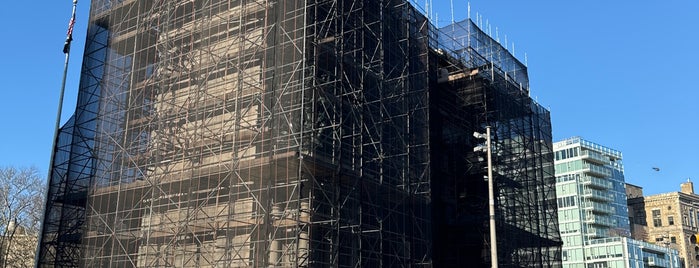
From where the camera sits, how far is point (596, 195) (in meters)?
86.6

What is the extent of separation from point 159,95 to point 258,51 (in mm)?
Result: 6421

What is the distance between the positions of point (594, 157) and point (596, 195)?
5123 millimetres

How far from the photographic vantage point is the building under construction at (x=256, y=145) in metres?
28.1

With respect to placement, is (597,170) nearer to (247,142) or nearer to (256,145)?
(247,142)

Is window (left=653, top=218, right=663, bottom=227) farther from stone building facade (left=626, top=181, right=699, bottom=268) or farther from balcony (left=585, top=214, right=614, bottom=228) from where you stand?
balcony (left=585, top=214, right=614, bottom=228)

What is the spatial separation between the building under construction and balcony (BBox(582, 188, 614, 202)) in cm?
4884

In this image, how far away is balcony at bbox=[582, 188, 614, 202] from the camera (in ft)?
283

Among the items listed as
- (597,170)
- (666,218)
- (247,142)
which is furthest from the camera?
(666,218)

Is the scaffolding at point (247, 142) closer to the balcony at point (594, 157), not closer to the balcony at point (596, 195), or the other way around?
the balcony at point (596, 195)

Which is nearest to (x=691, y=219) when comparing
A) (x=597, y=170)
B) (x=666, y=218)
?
(x=666, y=218)

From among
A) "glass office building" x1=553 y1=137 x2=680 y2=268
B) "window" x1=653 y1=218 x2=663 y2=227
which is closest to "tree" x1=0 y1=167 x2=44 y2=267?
"glass office building" x1=553 y1=137 x2=680 y2=268

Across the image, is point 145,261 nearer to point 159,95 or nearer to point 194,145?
point 194,145

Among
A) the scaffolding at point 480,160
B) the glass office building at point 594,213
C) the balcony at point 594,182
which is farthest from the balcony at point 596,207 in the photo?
the scaffolding at point 480,160

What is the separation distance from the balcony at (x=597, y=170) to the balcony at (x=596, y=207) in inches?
152
